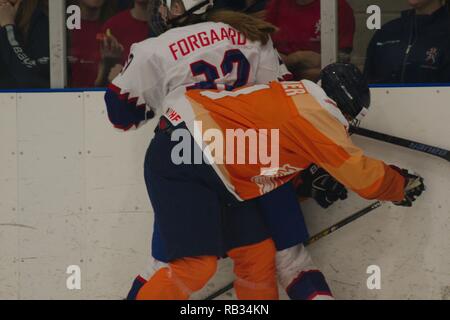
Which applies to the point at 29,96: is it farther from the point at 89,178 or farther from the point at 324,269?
the point at 324,269

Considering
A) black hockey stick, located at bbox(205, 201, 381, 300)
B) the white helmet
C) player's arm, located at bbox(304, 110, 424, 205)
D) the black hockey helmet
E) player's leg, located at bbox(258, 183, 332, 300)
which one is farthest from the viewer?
black hockey stick, located at bbox(205, 201, 381, 300)

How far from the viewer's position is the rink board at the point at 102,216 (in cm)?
257

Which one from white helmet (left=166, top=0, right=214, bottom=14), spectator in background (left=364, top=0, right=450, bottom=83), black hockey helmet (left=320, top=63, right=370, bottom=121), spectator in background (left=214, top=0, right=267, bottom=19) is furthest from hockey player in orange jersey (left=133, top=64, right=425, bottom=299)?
spectator in background (left=214, top=0, right=267, bottom=19)

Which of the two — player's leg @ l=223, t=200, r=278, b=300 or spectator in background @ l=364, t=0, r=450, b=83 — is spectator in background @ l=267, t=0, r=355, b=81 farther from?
player's leg @ l=223, t=200, r=278, b=300

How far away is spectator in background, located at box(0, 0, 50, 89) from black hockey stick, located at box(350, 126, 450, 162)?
1.18 meters

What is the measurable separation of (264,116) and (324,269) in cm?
73

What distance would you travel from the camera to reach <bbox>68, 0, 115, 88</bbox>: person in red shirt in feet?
9.33

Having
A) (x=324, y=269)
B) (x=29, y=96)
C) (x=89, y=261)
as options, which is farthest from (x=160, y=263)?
(x=29, y=96)

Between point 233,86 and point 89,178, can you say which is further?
point 89,178

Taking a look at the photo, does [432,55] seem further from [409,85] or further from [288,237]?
[288,237]

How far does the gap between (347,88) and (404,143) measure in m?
0.40

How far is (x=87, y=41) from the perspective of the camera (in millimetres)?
2883

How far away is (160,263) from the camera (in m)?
2.41

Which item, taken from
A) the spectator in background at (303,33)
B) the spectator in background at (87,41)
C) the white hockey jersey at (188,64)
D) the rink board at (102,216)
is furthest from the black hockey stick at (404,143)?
the spectator in background at (87,41)
